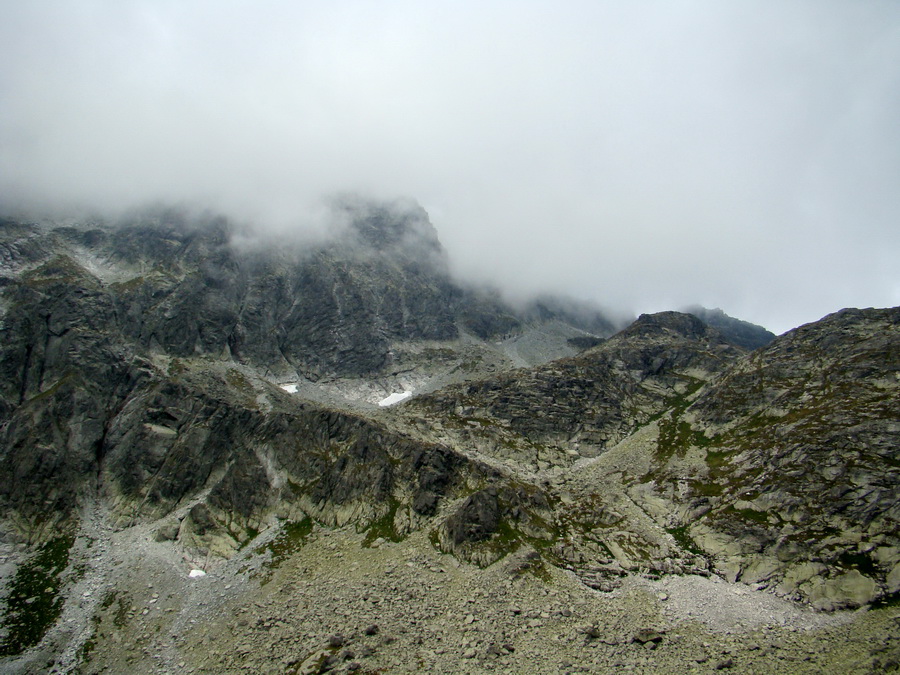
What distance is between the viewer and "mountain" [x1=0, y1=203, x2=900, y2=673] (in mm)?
47594

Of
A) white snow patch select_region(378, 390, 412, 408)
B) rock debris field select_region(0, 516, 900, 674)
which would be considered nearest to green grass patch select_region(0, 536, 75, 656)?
rock debris field select_region(0, 516, 900, 674)

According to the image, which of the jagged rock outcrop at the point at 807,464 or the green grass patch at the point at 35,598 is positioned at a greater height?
the jagged rock outcrop at the point at 807,464

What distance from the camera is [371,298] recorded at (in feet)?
602

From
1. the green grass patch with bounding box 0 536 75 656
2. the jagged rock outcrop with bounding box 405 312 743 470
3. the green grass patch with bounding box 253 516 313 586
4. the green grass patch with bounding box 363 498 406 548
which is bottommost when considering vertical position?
the green grass patch with bounding box 0 536 75 656

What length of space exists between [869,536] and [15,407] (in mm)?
136253

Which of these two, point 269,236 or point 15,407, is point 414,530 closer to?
point 15,407

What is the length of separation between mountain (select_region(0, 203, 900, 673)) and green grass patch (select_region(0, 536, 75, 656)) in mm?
318

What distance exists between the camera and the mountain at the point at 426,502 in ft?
156

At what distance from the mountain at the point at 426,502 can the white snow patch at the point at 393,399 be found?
8178 millimetres

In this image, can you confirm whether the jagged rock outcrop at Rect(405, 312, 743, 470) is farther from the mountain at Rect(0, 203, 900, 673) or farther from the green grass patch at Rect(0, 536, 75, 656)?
the green grass patch at Rect(0, 536, 75, 656)

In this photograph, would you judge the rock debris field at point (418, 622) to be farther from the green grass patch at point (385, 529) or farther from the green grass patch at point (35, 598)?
the green grass patch at point (35, 598)

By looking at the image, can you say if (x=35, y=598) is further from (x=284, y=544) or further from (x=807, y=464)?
(x=807, y=464)

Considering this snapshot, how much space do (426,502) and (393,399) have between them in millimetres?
74361

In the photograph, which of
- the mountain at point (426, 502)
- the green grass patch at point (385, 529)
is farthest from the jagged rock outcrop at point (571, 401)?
the green grass patch at point (385, 529)
